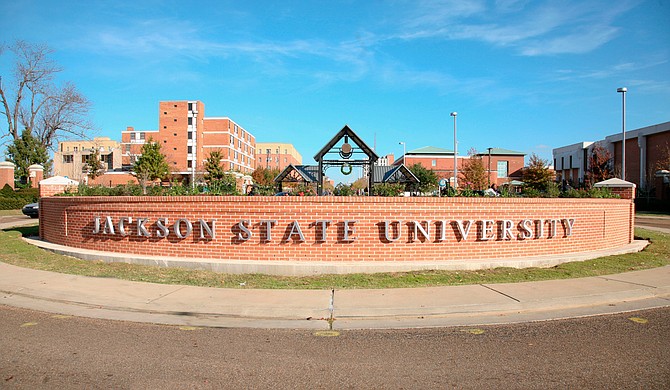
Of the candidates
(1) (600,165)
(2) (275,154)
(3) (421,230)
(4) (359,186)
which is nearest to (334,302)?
(3) (421,230)

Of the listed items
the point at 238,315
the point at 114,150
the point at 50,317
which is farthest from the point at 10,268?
the point at 114,150

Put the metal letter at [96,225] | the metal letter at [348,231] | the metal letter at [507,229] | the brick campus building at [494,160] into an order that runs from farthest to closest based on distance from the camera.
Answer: the brick campus building at [494,160] → the metal letter at [96,225] → the metal letter at [507,229] → the metal letter at [348,231]

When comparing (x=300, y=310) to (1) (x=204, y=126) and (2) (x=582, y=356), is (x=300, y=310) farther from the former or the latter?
(1) (x=204, y=126)

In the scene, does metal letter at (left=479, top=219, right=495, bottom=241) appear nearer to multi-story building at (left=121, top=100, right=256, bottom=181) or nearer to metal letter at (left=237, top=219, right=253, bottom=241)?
metal letter at (left=237, top=219, right=253, bottom=241)

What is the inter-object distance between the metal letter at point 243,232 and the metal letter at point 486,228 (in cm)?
529

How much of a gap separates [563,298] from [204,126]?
311ft

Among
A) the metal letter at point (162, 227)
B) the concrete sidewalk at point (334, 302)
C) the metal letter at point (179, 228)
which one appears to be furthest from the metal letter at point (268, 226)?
the metal letter at point (162, 227)

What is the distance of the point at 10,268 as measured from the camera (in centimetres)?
1030

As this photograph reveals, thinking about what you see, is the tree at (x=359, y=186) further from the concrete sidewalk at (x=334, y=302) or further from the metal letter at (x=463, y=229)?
the concrete sidewalk at (x=334, y=302)

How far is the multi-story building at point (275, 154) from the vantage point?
152125 mm

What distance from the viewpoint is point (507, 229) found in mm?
10875

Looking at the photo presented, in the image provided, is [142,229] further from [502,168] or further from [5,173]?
[502,168]

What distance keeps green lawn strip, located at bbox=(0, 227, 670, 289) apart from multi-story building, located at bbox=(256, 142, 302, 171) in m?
139

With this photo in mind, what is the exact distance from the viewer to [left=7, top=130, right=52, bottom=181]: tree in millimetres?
51688
